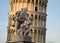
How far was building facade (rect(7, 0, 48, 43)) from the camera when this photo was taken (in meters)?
59.1

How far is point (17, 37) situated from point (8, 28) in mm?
44760

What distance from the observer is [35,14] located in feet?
194

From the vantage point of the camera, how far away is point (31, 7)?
60.0 metres

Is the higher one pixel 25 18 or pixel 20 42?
pixel 25 18

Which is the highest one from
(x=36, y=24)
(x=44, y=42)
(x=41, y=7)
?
(x=41, y=7)

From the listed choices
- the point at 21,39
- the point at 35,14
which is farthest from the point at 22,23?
the point at 35,14

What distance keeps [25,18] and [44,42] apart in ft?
145

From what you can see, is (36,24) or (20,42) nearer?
(20,42)

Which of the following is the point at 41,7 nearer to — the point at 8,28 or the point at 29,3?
the point at 29,3

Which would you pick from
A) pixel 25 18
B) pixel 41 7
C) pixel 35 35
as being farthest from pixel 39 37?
pixel 25 18

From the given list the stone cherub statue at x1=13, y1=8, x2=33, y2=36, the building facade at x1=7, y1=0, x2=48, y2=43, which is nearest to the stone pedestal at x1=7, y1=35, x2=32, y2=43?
the stone cherub statue at x1=13, y1=8, x2=33, y2=36

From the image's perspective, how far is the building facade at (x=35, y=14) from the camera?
59.1 meters

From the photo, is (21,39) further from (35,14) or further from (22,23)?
(35,14)

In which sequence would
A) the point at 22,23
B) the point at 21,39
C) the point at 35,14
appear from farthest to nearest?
the point at 35,14 → the point at 22,23 → the point at 21,39
